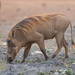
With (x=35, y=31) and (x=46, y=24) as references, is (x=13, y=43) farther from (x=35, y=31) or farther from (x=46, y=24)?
(x=46, y=24)

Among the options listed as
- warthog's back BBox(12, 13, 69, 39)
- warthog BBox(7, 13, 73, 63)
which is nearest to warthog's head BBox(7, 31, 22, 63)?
warthog BBox(7, 13, 73, 63)

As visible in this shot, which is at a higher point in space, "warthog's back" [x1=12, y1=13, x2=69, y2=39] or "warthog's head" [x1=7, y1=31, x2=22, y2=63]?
"warthog's back" [x1=12, y1=13, x2=69, y2=39]

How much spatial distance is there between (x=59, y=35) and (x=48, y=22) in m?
0.49

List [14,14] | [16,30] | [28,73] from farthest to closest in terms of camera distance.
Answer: [14,14], [16,30], [28,73]

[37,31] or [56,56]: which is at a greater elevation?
[37,31]

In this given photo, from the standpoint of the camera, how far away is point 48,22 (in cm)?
701

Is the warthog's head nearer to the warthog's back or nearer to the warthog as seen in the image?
the warthog

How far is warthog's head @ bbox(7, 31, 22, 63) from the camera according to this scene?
650 centimetres

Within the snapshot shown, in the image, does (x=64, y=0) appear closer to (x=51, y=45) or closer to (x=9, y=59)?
(x=51, y=45)

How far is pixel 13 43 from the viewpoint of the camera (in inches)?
257

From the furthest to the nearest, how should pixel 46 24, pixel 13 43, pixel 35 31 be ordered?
pixel 46 24 < pixel 35 31 < pixel 13 43

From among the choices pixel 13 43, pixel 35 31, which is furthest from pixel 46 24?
pixel 13 43

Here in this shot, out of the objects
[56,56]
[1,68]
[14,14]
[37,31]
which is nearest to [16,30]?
[37,31]

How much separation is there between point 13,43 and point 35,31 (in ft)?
2.24
